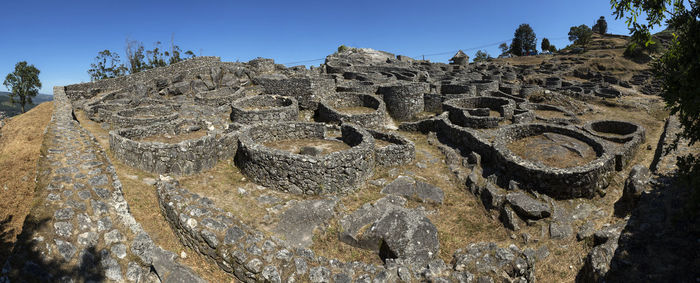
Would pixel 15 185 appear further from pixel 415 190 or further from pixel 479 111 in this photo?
pixel 479 111

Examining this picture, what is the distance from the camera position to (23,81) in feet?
202

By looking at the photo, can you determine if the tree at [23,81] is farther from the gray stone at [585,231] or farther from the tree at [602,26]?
the tree at [602,26]

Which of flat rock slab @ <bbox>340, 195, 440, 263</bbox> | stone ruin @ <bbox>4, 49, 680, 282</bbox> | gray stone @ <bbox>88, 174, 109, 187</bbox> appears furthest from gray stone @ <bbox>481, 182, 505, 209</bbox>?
gray stone @ <bbox>88, 174, 109, 187</bbox>

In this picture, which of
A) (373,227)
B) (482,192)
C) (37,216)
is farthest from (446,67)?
(37,216)

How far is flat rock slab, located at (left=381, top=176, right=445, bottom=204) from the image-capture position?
49.3 ft

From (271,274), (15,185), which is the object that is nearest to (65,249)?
(271,274)

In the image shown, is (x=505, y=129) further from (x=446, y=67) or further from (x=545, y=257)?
(x=446, y=67)

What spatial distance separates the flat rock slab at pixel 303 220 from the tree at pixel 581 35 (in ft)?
398

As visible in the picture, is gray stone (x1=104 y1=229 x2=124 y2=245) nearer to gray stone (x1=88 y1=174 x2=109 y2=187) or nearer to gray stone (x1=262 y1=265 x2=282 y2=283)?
gray stone (x1=88 y1=174 x2=109 y2=187)

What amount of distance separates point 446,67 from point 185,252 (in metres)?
69.9

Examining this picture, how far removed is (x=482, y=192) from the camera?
15.5 meters

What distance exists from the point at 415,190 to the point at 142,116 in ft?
72.2

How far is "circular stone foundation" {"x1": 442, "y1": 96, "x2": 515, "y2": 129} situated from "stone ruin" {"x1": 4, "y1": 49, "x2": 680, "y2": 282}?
109 millimetres

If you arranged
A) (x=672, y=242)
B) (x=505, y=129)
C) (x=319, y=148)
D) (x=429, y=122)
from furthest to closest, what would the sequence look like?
1. (x=429, y=122)
2. (x=505, y=129)
3. (x=319, y=148)
4. (x=672, y=242)
